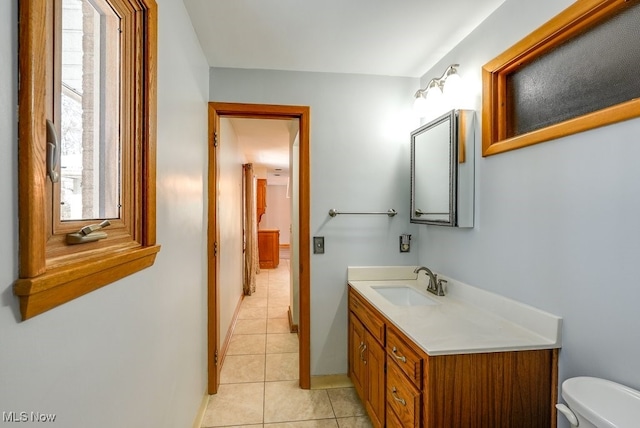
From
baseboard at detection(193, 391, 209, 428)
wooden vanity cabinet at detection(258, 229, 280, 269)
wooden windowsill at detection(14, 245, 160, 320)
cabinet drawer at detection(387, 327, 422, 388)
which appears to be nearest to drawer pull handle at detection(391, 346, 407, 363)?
cabinet drawer at detection(387, 327, 422, 388)

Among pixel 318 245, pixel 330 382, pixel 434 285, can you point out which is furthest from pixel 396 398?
pixel 318 245

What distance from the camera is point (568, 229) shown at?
1.23 m

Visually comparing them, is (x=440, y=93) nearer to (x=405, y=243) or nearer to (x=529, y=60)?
(x=529, y=60)

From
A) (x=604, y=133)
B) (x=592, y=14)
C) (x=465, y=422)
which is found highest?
(x=592, y=14)

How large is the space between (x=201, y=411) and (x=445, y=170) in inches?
85.9

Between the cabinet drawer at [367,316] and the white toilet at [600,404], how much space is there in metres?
0.81

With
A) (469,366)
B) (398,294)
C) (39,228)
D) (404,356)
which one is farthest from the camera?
(398,294)

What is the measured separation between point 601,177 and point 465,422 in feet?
3.47

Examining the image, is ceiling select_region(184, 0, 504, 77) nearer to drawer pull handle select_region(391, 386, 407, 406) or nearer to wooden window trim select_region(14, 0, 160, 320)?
wooden window trim select_region(14, 0, 160, 320)

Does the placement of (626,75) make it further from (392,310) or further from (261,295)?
(261,295)

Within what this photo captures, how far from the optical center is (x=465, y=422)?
48.3 inches

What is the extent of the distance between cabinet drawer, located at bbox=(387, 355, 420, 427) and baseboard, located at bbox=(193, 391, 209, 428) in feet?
3.82

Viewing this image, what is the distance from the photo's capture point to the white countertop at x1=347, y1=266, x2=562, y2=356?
125cm

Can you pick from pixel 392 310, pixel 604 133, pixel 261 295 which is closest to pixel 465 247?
pixel 392 310
